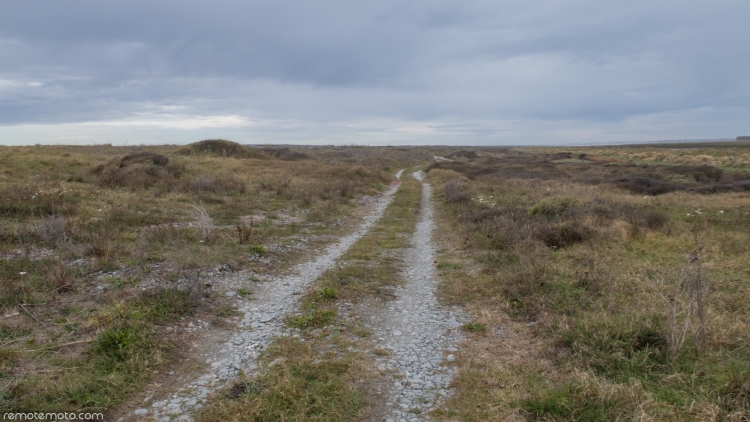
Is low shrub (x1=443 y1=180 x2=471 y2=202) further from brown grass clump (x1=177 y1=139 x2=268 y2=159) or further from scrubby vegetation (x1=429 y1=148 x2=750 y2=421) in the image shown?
brown grass clump (x1=177 y1=139 x2=268 y2=159)

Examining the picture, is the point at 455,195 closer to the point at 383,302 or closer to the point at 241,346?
the point at 383,302

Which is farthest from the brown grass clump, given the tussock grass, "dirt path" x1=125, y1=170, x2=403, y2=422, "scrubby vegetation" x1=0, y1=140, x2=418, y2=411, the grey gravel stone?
the tussock grass

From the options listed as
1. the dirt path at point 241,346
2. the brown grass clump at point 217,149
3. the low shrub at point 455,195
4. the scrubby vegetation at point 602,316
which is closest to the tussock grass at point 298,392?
the dirt path at point 241,346

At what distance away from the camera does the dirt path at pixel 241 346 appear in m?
4.08

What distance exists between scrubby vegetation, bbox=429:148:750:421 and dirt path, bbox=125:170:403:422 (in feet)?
8.70

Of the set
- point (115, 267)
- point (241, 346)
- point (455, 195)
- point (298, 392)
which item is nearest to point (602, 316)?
point (298, 392)

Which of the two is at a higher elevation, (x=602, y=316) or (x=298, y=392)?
(x=602, y=316)

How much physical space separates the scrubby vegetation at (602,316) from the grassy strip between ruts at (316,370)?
1.20 m

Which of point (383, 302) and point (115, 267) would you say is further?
point (115, 267)

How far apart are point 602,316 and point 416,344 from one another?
2693 mm

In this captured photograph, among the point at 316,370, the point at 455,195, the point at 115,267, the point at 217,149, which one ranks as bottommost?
the point at 316,370

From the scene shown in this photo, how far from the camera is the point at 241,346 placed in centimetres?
548

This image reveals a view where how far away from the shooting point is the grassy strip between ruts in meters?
3.98

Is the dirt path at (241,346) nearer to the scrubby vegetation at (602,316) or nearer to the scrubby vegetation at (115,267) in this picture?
the scrubby vegetation at (115,267)
